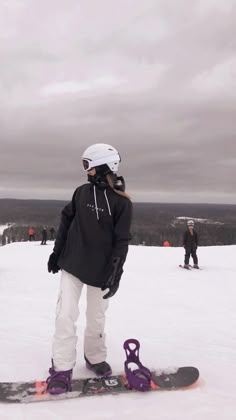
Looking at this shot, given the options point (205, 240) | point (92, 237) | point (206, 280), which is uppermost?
point (92, 237)

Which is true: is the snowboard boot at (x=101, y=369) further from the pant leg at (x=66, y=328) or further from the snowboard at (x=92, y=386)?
the pant leg at (x=66, y=328)

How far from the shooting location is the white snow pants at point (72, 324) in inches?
129

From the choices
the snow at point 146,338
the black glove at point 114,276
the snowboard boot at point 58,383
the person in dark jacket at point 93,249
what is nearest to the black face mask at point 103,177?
the person in dark jacket at point 93,249

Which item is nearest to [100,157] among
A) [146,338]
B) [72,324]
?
[72,324]

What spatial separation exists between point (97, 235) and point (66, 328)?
3.03 ft

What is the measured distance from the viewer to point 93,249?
344 centimetres

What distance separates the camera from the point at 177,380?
3.44 metres

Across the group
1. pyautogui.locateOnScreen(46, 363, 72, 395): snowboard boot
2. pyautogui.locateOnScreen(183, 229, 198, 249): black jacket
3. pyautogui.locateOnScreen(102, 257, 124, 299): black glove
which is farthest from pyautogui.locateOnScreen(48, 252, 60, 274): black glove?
pyautogui.locateOnScreen(183, 229, 198, 249): black jacket

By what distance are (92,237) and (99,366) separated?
1343mm

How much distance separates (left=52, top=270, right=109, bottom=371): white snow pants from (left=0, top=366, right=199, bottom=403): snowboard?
22 cm

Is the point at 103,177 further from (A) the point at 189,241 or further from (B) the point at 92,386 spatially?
(A) the point at 189,241

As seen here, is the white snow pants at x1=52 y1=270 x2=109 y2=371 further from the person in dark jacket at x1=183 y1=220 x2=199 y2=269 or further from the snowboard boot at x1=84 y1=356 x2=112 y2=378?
the person in dark jacket at x1=183 y1=220 x2=199 y2=269

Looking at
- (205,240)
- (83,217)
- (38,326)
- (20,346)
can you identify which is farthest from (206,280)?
(205,240)

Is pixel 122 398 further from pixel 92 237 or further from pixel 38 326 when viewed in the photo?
pixel 38 326
